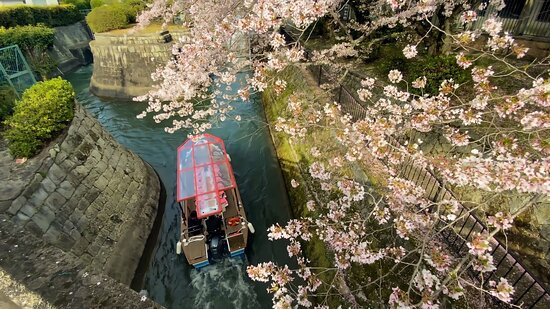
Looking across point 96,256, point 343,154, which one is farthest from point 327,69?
point 96,256

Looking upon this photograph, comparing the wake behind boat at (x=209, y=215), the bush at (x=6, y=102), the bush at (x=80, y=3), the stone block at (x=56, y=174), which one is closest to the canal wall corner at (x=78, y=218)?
the stone block at (x=56, y=174)

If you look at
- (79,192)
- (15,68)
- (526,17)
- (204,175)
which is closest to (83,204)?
(79,192)

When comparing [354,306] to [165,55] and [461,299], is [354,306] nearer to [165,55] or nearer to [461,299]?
[461,299]

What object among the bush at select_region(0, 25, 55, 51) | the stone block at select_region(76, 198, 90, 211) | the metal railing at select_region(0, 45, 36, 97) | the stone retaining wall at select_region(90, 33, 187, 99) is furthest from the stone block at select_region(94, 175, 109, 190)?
the bush at select_region(0, 25, 55, 51)

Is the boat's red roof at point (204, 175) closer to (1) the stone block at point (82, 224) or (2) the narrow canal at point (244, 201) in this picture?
(2) the narrow canal at point (244, 201)

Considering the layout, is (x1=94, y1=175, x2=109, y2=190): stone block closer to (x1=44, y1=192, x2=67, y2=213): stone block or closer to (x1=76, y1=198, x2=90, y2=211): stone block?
(x1=76, y1=198, x2=90, y2=211): stone block

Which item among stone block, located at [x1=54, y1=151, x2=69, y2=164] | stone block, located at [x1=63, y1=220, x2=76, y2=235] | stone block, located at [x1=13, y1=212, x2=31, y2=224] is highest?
stone block, located at [x1=54, y1=151, x2=69, y2=164]
